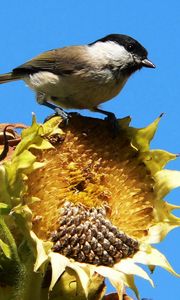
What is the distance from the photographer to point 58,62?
17.9 ft

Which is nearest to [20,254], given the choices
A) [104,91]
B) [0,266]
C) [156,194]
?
[0,266]

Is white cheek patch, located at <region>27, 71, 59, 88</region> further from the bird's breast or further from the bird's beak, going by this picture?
the bird's beak

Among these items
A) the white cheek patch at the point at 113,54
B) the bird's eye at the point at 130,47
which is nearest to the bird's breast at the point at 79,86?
the white cheek patch at the point at 113,54

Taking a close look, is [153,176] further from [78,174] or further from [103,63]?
[103,63]

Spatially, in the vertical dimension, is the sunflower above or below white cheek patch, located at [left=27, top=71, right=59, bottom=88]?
below

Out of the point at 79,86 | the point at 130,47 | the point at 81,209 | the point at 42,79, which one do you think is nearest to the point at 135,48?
the point at 130,47

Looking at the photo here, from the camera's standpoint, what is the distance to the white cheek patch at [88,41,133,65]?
18.0ft

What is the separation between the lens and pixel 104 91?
5043 millimetres

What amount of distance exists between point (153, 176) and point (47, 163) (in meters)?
0.59

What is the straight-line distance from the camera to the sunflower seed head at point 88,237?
2.88m

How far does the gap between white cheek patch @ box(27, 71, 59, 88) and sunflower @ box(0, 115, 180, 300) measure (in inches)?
60.3

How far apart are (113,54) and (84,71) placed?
1.13ft

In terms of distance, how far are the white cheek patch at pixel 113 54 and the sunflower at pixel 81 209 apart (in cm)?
190

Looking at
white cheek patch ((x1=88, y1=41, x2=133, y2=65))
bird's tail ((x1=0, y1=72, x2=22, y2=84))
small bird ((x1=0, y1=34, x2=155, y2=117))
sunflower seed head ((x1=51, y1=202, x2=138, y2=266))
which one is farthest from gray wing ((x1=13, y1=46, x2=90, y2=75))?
sunflower seed head ((x1=51, y1=202, x2=138, y2=266))
